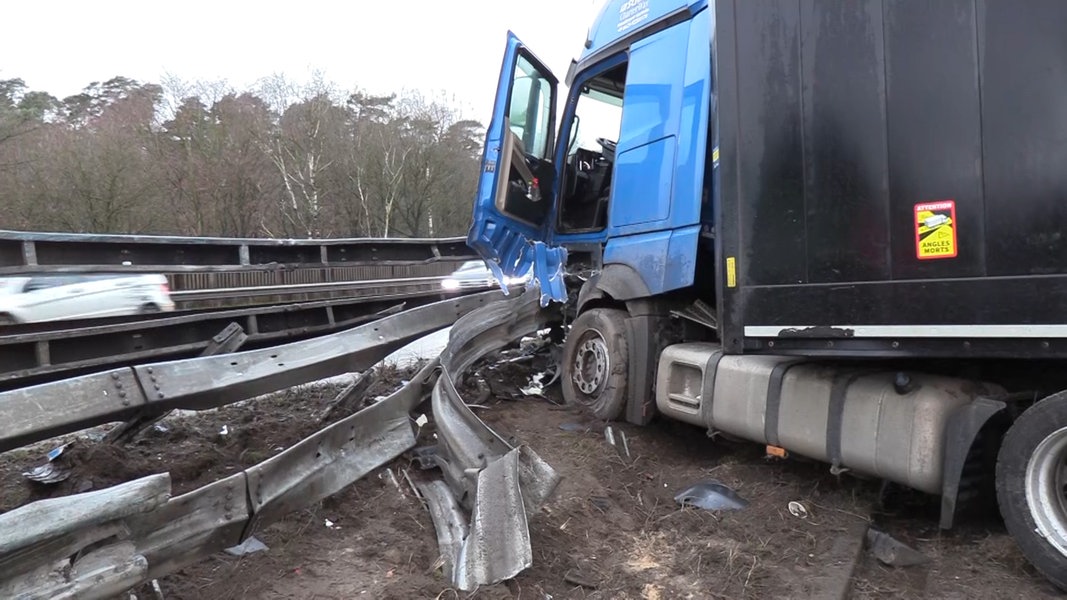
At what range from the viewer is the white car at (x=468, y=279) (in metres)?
7.91

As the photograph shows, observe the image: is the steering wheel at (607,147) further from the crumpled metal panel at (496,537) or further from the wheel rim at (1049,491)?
the wheel rim at (1049,491)

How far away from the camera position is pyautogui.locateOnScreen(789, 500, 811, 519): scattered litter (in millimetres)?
3655

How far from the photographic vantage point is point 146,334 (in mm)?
5516

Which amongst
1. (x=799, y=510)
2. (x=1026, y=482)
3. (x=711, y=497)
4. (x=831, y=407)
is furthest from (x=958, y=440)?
(x=711, y=497)

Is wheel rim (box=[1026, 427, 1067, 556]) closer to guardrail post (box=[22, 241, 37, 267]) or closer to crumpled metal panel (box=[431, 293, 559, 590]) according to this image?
crumpled metal panel (box=[431, 293, 559, 590])

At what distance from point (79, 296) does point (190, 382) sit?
7.28 feet

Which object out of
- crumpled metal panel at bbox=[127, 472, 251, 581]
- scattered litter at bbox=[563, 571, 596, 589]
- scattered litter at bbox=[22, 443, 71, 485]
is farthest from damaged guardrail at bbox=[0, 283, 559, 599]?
scattered litter at bbox=[22, 443, 71, 485]

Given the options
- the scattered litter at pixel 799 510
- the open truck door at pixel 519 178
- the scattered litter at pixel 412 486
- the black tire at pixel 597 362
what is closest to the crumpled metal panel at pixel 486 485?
the scattered litter at pixel 412 486

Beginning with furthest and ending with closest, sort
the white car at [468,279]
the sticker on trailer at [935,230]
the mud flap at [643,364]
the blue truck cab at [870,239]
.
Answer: the white car at [468,279] → the mud flap at [643,364] → the sticker on trailer at [935,230] → the blue truck cab at [870,239]

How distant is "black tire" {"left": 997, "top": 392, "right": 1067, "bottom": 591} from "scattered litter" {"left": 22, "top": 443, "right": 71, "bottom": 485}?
4517 millimetres

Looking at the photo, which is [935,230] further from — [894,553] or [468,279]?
[468,279]

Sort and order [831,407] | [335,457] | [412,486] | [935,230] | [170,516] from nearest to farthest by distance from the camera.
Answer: [170,516], [935,230], [831,407], [335,457], [412,486]

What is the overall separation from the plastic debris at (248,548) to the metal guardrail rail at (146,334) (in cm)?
287

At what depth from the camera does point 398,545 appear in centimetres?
318
